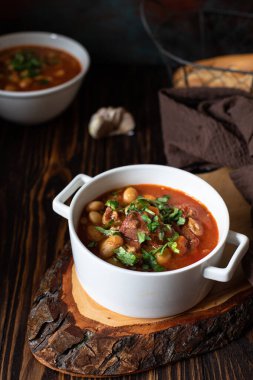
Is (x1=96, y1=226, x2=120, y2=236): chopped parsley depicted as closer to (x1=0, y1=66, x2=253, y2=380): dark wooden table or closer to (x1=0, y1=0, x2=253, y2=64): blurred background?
(x1=0, y1=66, x2=253, y2=380): dark wooden table

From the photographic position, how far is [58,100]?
6.59 feet

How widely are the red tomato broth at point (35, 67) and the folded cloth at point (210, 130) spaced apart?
441mm

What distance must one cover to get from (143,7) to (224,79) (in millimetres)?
476

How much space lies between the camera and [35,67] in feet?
7.00

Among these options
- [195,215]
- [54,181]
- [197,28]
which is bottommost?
[54,181]

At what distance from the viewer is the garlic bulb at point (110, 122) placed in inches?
80.1

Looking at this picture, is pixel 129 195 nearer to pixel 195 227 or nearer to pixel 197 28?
pixel 195 227

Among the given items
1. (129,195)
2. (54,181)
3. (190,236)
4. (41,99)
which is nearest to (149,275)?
(190,236)

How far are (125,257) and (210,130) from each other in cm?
58

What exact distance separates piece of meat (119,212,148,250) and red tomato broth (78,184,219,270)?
65 millimetres

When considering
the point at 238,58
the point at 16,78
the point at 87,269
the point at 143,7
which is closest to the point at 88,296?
the point at 87,269

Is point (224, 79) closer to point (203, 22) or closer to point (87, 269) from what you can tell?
point (203, 22)

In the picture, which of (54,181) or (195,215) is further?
(54,181)

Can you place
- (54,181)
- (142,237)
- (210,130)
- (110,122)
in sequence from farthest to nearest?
(110,122)
(54,181)
(210,130)
(142,237)
